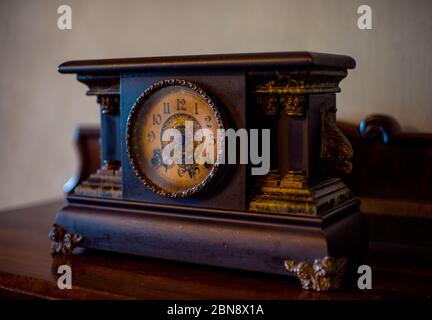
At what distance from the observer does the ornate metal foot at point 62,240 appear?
49.8 inches

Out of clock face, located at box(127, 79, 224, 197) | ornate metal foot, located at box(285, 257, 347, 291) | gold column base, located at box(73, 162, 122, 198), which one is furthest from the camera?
gold column base, located at box(73, 162, 122, 198)

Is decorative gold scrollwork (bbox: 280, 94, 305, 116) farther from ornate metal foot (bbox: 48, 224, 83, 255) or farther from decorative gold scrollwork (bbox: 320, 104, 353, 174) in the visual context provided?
ornate metal foot (bbox: 48, 224, 83, 255)

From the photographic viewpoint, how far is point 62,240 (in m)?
1.28

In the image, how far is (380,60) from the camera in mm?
1348

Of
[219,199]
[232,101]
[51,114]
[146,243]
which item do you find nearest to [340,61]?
[232,101]

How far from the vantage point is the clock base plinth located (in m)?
1.03

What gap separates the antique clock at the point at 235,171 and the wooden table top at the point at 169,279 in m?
0.03

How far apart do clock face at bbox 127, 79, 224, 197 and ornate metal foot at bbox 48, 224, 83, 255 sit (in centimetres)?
21

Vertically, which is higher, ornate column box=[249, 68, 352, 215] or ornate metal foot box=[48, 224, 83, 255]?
ornate column box=[249, 68, 352, 215]

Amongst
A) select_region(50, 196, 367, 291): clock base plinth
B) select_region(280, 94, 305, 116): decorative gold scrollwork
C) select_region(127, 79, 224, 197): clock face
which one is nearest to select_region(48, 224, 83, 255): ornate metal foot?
select_region(50, 196, 367, 291): clock base plinth

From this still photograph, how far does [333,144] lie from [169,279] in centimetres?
38

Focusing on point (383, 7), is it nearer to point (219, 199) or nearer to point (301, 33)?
point (301, 33)

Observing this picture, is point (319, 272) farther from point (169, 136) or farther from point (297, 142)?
point (169, 136)
